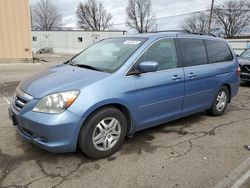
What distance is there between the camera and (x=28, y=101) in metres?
3.25

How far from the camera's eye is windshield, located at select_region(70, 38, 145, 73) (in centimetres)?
382

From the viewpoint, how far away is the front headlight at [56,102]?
3.11 meters

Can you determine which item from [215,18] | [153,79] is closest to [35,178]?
[153,79]

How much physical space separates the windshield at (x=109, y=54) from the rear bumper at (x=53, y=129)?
98 centimetres

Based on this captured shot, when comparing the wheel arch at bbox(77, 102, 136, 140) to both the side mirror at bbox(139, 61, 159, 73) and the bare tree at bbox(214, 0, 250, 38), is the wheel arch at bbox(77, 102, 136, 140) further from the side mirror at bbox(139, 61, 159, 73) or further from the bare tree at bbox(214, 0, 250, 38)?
the bare tree at bbox(214, 0, 250, 38)

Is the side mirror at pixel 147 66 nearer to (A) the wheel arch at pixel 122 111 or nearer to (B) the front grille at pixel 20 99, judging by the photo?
(A) the wheel arch at pixel 122 111

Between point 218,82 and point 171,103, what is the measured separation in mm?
1574

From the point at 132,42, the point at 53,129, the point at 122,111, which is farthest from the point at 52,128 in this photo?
the point at 132,42

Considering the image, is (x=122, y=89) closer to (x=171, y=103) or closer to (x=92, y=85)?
(x=92, y=85)

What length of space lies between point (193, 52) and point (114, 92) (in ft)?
6.88

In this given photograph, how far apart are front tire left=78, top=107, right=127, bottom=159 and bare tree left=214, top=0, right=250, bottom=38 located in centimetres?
5267

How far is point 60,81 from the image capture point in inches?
135

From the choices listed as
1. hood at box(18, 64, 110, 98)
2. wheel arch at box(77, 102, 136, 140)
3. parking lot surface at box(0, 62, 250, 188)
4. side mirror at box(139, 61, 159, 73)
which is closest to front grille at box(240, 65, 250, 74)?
parking lot surface at box(0, 62, 250, 188)

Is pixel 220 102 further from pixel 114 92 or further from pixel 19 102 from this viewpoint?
pixel 19 102
